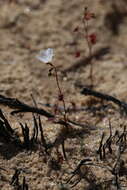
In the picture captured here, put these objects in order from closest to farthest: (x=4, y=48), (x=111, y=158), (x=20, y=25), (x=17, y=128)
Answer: (x=111, y=158)
(x=17, y=128)
(x=4, y=48)
(x=20, y=25)

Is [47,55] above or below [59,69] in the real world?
below

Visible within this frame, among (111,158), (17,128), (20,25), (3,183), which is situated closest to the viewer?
(3,183)

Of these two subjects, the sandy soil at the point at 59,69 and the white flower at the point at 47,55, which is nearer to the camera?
the sandy soil at the point at 59,69

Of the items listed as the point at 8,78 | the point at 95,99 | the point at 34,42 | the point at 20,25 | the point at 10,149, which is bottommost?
the point at 10,149

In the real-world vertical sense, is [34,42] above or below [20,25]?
below

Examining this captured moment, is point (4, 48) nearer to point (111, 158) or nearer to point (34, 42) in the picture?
point (34, 42)

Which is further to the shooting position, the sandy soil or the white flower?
the white flower

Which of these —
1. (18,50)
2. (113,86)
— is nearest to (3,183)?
(113,86)

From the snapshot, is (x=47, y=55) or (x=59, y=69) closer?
(x=47, y=55)
